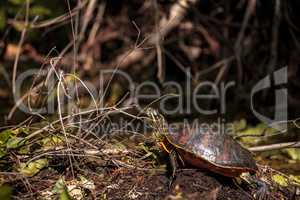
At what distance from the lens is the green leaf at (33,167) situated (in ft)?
7.39

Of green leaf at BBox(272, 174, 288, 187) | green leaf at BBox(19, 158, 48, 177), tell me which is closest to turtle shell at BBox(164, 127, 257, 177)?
green leaf at BBox(272, 174, 288, 187)

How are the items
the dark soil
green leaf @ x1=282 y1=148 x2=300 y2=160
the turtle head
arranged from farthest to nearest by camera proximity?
green leaf @ x1=282 y1=148 x2=300 y2=160, the turtle head, the dark soil

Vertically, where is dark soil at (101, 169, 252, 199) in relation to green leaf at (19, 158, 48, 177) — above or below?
below

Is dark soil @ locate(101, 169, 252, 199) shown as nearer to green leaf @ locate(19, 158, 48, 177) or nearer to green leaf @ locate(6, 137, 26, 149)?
green leaf @ locate(19, 158, 48, 177)

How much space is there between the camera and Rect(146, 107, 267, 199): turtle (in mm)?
2242

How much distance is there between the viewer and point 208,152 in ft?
7.45

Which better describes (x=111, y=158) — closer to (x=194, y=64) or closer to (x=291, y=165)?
(x=291, y=165)

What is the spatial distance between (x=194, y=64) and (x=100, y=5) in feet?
3.37

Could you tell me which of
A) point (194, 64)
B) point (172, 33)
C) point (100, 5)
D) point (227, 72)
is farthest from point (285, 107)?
point (100, 5)

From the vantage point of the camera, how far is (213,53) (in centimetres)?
500

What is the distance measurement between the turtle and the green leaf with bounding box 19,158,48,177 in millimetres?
525

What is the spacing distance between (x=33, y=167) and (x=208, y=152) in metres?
0.75

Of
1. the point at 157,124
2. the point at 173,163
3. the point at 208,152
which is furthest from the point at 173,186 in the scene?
the point at 157,124

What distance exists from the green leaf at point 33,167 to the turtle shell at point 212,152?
0.54m
